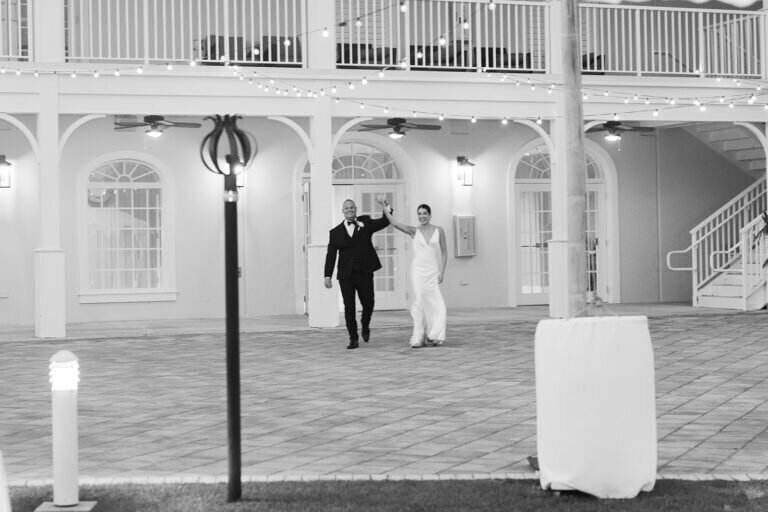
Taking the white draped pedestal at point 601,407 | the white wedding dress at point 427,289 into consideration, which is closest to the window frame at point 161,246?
the white wedding dress at point 427,289

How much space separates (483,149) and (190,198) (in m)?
4.78

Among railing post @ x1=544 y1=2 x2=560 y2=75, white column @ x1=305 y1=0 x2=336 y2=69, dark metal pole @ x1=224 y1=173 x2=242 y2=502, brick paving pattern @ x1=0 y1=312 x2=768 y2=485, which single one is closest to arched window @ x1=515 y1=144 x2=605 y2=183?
railing post @ x1=544 y1=2 x2=560 y2=75

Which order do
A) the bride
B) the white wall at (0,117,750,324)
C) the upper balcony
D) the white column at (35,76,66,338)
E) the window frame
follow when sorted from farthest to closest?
the window frame < the white wall at (0,117,750,324) < the upper balcony < the white column at (35,76,66,338) < the bride

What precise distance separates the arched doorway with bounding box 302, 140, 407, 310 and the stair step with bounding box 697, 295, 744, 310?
463 centimetres

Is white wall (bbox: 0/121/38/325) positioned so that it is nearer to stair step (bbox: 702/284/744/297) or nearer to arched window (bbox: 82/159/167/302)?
arched window (bbox: 82/159/167/302)

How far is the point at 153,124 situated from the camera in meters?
16.1

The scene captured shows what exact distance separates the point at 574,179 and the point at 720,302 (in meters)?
12.7

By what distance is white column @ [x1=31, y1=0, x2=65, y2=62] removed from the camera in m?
14.8

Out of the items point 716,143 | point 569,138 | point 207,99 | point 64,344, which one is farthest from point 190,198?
point 569,138

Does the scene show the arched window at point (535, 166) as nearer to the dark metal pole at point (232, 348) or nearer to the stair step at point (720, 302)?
the stair step at point (720, 302)

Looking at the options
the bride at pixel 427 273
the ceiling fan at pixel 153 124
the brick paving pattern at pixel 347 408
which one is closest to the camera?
the brick paving pattern at pixel 347 408

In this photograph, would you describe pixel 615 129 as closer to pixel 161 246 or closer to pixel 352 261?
pixel 352 261

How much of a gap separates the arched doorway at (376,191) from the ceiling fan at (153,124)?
2.78 metres

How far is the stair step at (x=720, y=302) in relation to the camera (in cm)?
1811
